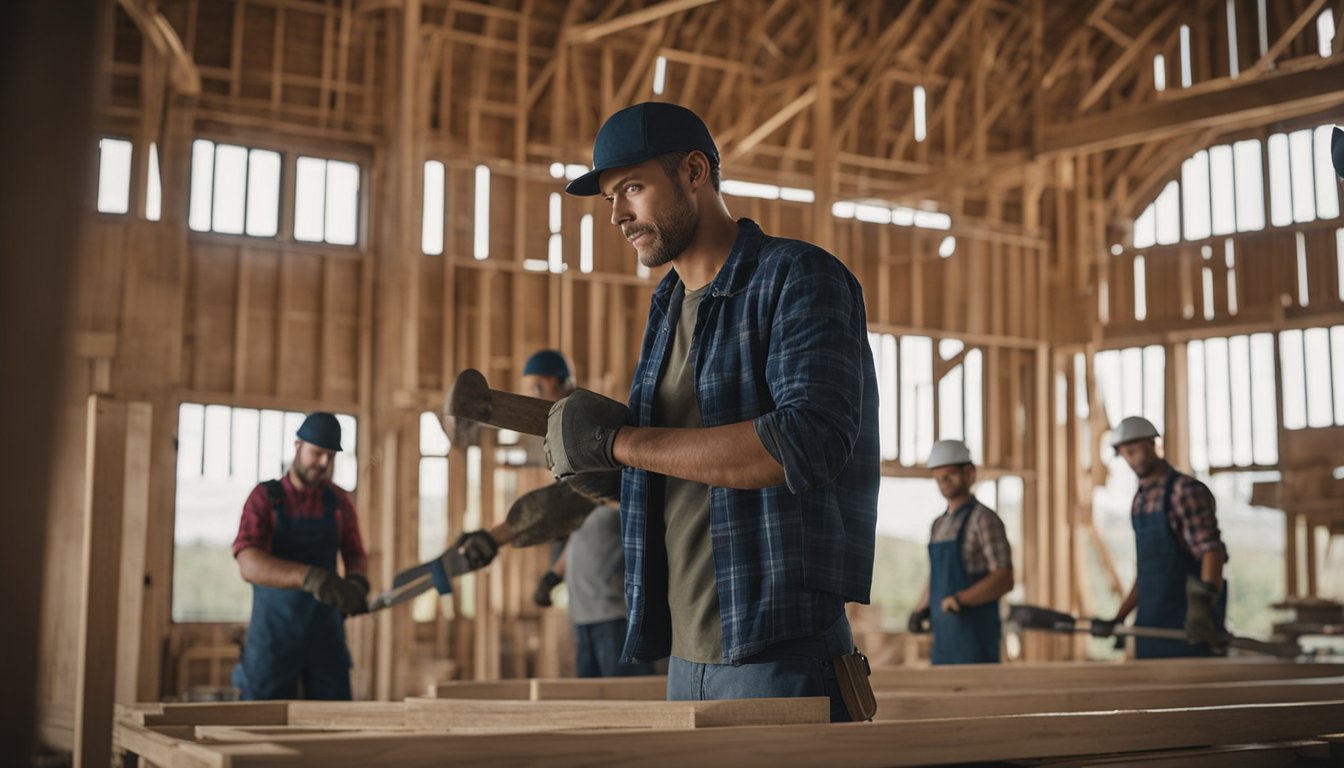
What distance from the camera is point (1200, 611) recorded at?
24.1 ft

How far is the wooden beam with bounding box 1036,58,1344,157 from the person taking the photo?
11.5m

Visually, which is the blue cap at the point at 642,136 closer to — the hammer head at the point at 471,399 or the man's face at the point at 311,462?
the hammer head at the point at 471,399

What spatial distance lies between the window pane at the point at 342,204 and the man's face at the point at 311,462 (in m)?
8.44

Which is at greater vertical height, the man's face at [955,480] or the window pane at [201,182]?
the window pane at [201,182]

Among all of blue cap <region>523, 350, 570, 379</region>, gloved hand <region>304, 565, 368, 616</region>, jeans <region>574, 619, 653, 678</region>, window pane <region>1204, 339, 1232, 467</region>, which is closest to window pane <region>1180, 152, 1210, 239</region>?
window pane <region>1204, 339, 1232, 467</region>

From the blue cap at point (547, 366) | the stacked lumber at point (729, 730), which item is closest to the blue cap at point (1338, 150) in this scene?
the stacked lumber at point (729, 730)

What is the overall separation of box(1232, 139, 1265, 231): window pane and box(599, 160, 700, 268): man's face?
15710 millimetres

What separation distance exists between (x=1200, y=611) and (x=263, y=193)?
10446mm

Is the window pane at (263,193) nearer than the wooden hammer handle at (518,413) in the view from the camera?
No

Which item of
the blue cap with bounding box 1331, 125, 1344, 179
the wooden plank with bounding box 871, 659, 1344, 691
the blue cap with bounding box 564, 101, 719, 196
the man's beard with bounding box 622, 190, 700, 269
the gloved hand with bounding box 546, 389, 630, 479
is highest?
the blue cap with bounding box 1331, 125, 1344, 179

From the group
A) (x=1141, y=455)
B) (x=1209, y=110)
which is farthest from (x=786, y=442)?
(x=1209, y=110)

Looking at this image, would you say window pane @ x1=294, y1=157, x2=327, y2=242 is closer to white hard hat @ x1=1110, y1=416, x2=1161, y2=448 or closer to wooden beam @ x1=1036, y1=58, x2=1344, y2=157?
wooden beam @ x1=1036, y1=58, x2=1344, y2=157

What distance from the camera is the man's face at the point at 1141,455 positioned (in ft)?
26.5

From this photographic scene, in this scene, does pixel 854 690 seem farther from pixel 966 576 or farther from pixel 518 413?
pixel 966 576
